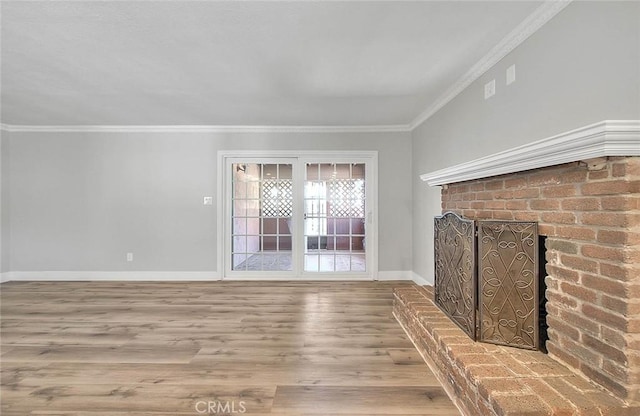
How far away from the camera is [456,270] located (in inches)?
87.2

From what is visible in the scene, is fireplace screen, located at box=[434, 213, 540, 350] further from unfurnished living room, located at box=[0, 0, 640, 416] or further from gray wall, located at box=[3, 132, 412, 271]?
gray wall, located at box=[3, 132, 412, 271]

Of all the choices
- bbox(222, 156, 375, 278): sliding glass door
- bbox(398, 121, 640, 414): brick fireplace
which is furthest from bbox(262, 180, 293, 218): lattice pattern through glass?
bbox(398, 121, 640, 414): brick fireplace

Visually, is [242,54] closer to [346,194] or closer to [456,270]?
[456,270]

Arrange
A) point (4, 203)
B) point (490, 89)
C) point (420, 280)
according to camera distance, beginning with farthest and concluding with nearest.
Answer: point (4, 203), point (420, 280), point (490, 89)

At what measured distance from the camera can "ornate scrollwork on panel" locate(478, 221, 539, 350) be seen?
1.71m

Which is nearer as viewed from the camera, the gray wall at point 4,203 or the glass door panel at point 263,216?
the gray wall at point 4,203

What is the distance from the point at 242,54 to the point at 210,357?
228 centimetres

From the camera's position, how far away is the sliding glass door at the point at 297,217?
4.39 metres

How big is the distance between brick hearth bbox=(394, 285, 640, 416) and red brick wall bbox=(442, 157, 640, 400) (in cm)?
8

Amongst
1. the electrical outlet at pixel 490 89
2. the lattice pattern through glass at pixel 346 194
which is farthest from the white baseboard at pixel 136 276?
the electrical outlet at pixel 490 89

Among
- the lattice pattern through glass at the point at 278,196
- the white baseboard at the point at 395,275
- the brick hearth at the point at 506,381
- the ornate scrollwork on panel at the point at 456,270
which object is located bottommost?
the white baseboard at the point at 395,275

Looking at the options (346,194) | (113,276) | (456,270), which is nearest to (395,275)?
(346,194)

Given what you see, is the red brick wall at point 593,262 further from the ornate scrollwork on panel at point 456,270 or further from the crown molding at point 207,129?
the crown molding at point 207,129

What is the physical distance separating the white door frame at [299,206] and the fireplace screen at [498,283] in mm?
2197
